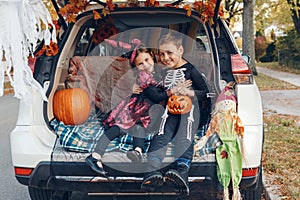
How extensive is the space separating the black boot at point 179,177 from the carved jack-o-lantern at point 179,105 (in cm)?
54

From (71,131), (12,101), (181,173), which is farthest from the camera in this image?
(12,101)

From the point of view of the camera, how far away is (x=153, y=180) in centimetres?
329

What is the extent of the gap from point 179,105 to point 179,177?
2.18ft

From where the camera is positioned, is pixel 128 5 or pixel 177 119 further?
pixel 128 5

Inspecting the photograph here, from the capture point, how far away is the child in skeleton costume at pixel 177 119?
332cm

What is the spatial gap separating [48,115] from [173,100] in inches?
41.4

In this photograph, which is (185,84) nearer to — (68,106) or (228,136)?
(228,136)

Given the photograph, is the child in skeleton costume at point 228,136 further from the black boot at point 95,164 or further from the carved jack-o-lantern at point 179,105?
the black boot at point 95,164

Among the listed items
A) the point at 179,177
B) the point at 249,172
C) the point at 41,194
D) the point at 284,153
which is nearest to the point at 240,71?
the point at 249,172

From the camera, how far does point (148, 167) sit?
337 cm

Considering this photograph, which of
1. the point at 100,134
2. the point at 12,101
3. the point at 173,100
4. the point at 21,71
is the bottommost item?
the point at 12,101

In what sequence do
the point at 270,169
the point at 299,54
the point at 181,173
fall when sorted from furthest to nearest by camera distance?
1. the point at 299,54
2. the point at 270,169
3. the point at 181,173

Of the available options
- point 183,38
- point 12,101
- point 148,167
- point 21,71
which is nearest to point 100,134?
point 148,167

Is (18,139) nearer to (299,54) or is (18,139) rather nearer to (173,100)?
(173,100)
